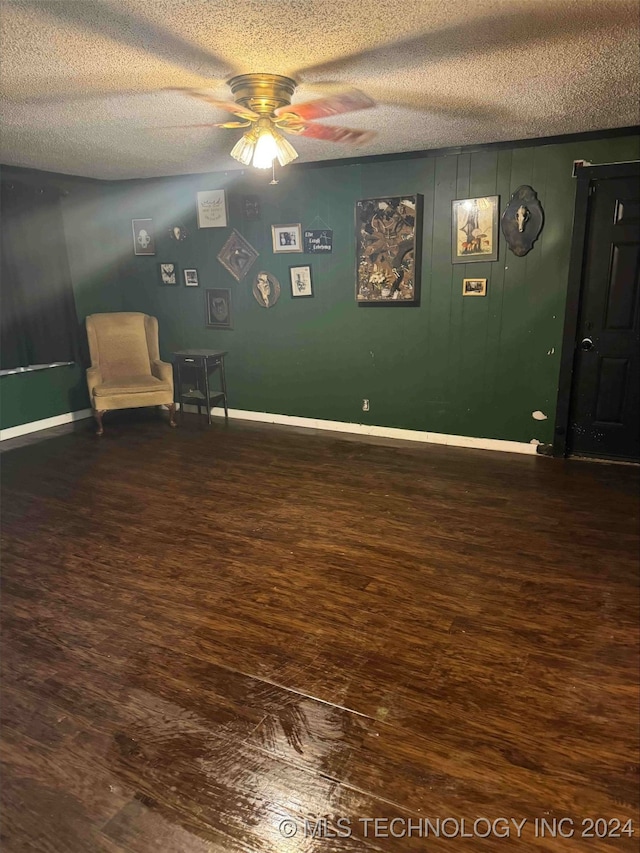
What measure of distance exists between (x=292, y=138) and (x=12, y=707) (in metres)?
3.73

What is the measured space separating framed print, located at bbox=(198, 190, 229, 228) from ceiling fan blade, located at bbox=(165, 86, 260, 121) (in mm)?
2267

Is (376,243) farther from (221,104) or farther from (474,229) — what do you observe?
(221,104)

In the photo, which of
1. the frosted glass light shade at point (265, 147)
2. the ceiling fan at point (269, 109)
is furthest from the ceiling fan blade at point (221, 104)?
the frosted glass light shade at point (265, 147)

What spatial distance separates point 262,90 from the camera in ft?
8.91

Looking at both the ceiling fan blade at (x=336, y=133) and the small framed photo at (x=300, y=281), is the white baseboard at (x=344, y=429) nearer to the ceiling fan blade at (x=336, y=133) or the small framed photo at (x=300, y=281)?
the small framed photo at (x=300, y=281)

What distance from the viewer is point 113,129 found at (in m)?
3.68

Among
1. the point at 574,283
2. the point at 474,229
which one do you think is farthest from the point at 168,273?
the point at 574,283

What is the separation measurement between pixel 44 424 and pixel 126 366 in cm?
99

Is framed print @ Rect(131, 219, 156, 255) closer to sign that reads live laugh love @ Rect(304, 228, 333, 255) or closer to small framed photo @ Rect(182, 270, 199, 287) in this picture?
small framed photo @ Rect(182, 270, 199, 287)

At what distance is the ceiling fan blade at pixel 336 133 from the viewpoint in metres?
3.70

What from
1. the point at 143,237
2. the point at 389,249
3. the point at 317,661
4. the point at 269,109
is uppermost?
the point at 269,109

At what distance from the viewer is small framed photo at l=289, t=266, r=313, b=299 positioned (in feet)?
17.1

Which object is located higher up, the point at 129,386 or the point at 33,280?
the point at 33,280

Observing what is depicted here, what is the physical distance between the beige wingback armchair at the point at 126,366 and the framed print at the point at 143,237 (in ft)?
2.43
